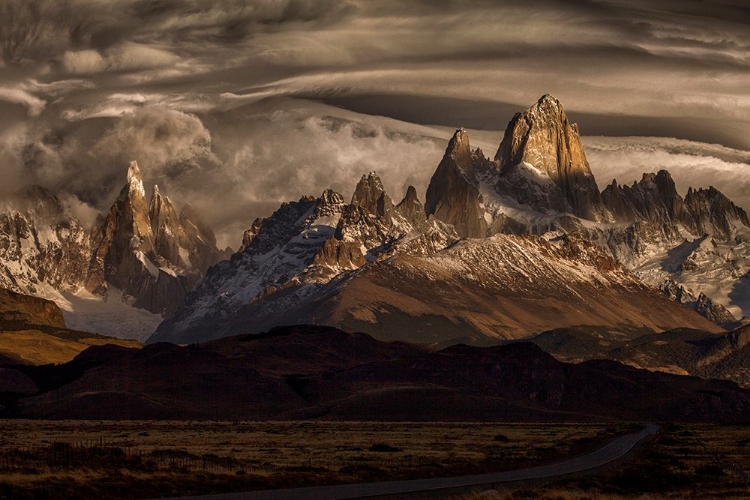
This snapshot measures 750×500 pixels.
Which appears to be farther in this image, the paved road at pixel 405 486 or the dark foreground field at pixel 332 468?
the dark foreground field at pixel 332 468

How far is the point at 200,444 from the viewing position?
183 metres

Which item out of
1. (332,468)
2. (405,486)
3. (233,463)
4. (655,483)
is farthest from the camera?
(233,463)

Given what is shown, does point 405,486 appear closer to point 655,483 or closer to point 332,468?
point 332,468

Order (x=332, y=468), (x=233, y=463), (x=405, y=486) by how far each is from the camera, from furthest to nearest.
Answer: (x=233, y=463)
(x=332, y=468)
(x=405, y=486)

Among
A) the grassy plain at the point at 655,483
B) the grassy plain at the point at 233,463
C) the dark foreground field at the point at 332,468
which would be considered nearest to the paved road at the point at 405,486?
the dark foreground field at the point at 332,468

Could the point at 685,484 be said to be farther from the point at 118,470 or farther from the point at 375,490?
the point at 118,470

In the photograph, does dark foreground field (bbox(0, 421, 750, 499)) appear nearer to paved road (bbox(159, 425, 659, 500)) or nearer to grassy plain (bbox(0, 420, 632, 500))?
grassy plain (bbox(0, 420, 632, 500))

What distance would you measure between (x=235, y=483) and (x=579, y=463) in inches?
1950

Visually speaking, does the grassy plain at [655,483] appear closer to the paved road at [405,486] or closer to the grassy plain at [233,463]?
the paved road at [405,486]

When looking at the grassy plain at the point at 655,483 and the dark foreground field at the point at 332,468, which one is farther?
the dark foreground field at the point at 332,468

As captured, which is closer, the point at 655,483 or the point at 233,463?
the point at 655,483

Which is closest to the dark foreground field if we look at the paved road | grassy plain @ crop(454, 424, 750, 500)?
grassy plain @ crop(454, 424, 750, 500)

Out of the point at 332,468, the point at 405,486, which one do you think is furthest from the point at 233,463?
the point at 405,486

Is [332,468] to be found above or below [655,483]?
below
